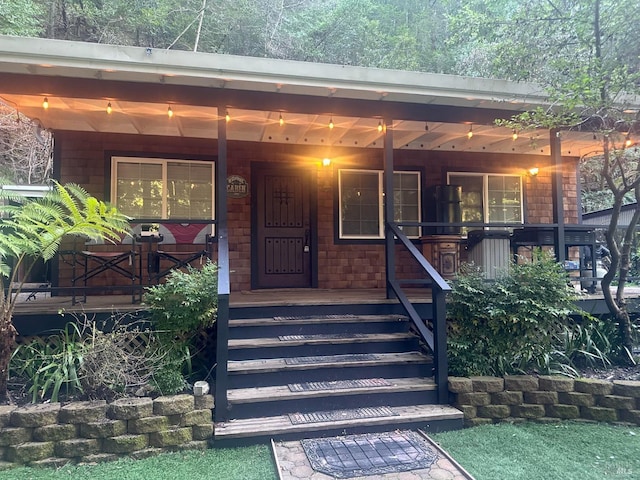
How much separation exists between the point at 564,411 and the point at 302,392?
2.17m

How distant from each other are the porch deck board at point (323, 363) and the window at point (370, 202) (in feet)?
9.27

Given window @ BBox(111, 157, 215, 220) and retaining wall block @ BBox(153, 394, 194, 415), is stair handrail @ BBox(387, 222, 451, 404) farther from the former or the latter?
window @ BBox(111, 157, 215, 220)

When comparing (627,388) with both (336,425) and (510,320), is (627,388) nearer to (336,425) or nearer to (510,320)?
(510,320)

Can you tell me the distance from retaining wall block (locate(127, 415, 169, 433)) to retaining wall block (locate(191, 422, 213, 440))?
199 millimetres

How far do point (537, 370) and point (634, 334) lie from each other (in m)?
1.44

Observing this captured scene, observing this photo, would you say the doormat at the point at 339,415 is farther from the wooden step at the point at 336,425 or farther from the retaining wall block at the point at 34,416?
the retaining wall block at the point at 34,416

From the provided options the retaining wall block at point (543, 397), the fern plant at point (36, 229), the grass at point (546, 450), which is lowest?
the grass at point (546, 450)

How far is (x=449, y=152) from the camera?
6914mm

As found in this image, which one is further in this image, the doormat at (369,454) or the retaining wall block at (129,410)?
the retaining wall block at (129,410)

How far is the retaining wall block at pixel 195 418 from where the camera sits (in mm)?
3061

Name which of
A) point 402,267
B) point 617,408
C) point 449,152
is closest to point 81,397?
point 617,408

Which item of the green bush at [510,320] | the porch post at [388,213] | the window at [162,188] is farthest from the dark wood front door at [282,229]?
the green bush at [510,320]

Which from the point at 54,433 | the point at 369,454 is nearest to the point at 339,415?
the point at 369,454

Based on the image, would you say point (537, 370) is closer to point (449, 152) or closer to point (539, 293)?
point (539, 293)
